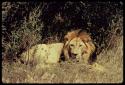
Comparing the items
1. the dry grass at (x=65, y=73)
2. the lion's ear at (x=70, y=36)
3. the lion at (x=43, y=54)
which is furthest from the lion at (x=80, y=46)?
the dry grass at (x=65, y=73)

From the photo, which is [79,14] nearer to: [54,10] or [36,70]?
[54,10]

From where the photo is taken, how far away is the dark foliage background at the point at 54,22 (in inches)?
363

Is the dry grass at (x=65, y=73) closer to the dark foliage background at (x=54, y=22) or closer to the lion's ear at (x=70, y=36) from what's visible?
the dark foliage background at (x=54, y=22)

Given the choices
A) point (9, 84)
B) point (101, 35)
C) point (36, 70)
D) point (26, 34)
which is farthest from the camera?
point (101, 35)

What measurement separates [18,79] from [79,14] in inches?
116

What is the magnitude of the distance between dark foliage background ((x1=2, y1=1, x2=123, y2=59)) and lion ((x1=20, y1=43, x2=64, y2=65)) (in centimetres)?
19

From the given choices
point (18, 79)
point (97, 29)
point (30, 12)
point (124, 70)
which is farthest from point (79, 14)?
point (18, 79)

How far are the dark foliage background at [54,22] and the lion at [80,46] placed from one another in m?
0.25

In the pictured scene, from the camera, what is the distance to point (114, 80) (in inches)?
316

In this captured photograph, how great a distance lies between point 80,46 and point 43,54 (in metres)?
0.90

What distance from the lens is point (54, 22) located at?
10.5 meters

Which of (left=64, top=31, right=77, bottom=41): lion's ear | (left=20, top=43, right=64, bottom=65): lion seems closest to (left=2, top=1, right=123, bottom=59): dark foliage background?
(left=20, top=43, right=64, bottom=65): lion

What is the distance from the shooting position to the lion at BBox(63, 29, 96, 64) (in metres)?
9.20

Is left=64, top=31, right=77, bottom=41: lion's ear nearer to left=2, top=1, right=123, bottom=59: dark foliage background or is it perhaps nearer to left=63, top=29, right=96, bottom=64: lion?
left=63, top=29, right=96, bottom=64: lion
